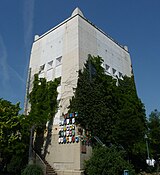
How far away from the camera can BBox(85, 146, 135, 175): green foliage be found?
1409cm

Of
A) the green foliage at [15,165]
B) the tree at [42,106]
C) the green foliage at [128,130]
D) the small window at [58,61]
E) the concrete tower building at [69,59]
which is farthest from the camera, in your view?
the small window at [58,61]

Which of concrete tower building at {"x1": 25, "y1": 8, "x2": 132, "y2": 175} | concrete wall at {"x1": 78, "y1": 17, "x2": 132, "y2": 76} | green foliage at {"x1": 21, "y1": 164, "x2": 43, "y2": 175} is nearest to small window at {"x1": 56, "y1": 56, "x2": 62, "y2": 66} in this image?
concrete tower building at {"x1": 25, "y1": 8, "x2": 132, "y2": 175}

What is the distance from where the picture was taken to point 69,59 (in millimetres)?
21578

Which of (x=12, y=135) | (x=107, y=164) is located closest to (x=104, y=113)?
(x=107, y=164)

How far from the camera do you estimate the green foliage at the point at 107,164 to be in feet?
46.2

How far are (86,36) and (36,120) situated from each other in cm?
1082

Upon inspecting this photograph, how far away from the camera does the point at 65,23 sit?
24.5m

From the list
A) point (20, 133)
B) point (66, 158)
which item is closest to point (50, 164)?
point (66, 158)

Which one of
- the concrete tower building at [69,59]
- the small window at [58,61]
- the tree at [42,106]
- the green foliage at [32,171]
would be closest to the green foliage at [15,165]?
the green foliage at [32,171]

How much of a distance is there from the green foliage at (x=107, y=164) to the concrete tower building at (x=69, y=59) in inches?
59.7

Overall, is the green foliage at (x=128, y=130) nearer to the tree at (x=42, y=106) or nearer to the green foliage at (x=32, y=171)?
the tree at (x=42, y=106)

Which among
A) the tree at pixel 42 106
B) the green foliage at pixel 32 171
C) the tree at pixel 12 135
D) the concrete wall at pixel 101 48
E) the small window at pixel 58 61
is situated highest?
the concrete wall at pixel 101 48

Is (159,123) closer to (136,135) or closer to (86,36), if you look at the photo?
(136,135)

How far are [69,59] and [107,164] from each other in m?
11.6
